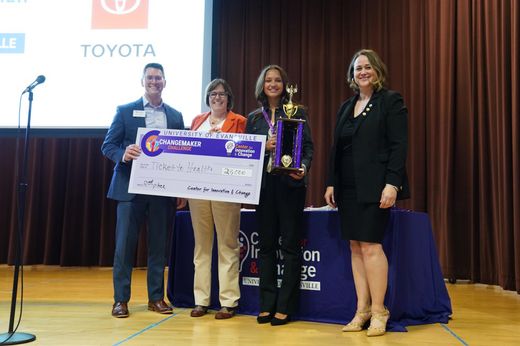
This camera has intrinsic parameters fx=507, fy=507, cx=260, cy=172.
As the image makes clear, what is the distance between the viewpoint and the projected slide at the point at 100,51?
13.7 ft

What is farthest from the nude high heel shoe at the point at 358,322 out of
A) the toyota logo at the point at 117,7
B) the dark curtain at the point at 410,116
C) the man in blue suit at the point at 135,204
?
the toyota logo at the point at 117,7

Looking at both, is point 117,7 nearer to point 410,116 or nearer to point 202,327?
point 202,327

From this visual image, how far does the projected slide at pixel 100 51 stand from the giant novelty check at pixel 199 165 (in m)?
1.22

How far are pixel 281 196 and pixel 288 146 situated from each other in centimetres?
28

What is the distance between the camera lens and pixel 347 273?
9.53 feet

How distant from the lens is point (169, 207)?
10.7 ft

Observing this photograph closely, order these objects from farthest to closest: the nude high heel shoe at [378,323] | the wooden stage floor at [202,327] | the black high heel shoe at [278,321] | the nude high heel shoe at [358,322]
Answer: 1. the black high heel shoe at [278,321]
2. the nude high heel shoe at [358,322]
3. the nude high heel shoe at [378,323]
4. the wooden stage floor at [202,327]

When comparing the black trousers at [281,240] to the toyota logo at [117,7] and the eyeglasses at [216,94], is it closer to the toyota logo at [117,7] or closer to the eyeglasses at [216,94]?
the eyeglasses at [216,94]

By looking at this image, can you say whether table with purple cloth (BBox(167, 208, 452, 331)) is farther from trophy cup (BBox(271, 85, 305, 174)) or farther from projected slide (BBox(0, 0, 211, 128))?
projected slide (BBox(0, 0, 211, 128))

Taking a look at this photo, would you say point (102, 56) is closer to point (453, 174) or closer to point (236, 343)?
point (236, 343)

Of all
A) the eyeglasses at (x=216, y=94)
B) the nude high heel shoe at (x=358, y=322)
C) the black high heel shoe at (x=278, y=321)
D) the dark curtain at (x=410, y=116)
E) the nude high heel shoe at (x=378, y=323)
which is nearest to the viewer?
the nude high heel shoe at (x=378, y=323)

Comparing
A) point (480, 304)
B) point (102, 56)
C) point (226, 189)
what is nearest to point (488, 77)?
point (480, 304)

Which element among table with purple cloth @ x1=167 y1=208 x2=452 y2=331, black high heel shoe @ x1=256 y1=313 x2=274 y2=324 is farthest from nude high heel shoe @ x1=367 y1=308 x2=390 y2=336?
black high heel shoe @ x1=256 y1=313 x2=274 y2=324

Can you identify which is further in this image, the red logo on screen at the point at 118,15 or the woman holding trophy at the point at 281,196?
the red logo on screen at the point at 118,15
